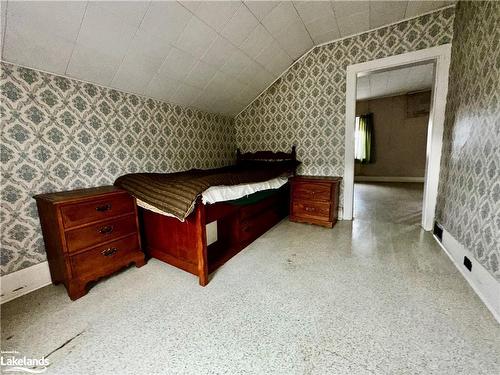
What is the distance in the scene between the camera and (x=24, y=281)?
1688mm

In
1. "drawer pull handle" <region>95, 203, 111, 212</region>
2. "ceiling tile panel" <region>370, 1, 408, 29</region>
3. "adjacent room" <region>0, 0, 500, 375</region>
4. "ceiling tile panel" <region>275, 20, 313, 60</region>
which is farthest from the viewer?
"ceiling tile panel" <region>275, 20, 313, 60</region>

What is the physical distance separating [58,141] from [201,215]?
1.40m

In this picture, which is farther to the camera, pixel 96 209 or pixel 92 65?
pixel 92 65

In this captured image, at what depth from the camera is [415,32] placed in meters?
2.46

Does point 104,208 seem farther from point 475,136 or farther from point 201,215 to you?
point 475,136

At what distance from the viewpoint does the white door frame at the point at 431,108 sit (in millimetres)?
2391

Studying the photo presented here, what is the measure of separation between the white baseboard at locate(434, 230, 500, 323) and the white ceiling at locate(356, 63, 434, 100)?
325 cm

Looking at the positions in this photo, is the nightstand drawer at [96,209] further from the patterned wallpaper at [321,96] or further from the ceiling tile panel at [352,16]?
the ceiling tile panel at [352,16]

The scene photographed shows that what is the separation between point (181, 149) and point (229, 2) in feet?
5.62

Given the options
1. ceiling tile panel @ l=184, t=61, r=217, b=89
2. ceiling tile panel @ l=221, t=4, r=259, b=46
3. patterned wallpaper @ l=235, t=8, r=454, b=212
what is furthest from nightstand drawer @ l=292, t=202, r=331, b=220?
ceiling tile panel @ l=221, t=4, r=259, b=46

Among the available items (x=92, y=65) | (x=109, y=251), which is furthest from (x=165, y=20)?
(x=109, y=251)

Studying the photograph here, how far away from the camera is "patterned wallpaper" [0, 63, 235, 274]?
5.26 ft

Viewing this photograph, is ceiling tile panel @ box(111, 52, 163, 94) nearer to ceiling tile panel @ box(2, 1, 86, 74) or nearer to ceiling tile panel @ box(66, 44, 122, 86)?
ceiling tile panel @ box(66, 44, 122, 86)

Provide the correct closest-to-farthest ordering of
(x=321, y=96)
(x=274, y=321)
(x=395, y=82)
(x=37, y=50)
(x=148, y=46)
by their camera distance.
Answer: (x=274, y=321) < (x=37, y=50) < (x=148, y=46) < (x=321, y=96) < (x=395, y=82)
